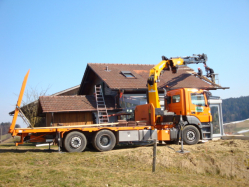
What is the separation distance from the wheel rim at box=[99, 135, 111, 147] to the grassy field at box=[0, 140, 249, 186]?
68.2 inches

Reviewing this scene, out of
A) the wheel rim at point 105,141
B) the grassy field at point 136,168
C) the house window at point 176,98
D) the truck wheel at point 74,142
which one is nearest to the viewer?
the grassy field at point 136,168

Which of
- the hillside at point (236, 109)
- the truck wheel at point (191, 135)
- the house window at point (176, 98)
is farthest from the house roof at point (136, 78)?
the hillside at point (236, 109)

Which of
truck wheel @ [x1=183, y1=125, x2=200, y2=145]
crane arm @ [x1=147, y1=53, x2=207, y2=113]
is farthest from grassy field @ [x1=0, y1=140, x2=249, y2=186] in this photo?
crane arm @ [x1=147, y1=53, x2=207, y2=113]

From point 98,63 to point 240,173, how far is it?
18793 mm

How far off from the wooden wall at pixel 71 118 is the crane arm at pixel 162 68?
730 centimetres

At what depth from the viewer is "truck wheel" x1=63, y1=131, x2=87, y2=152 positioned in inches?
520

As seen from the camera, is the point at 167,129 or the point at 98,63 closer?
the point at 167,129

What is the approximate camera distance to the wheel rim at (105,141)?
13805 mm

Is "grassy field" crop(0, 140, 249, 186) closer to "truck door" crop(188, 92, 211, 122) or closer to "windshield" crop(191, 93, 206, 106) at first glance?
"truck door" crop(188, 92, 211, 122)

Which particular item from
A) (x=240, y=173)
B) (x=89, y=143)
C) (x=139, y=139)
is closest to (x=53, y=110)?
(x=89, y=143)

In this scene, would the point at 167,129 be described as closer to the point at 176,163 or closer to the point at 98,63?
the point at 176,163

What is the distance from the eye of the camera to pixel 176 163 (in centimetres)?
1104

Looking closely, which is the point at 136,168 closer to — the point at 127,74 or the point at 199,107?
the point at 199,107

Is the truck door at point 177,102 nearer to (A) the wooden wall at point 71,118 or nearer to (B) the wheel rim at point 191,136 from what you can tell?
(B) the wheel rim at point 191,136
